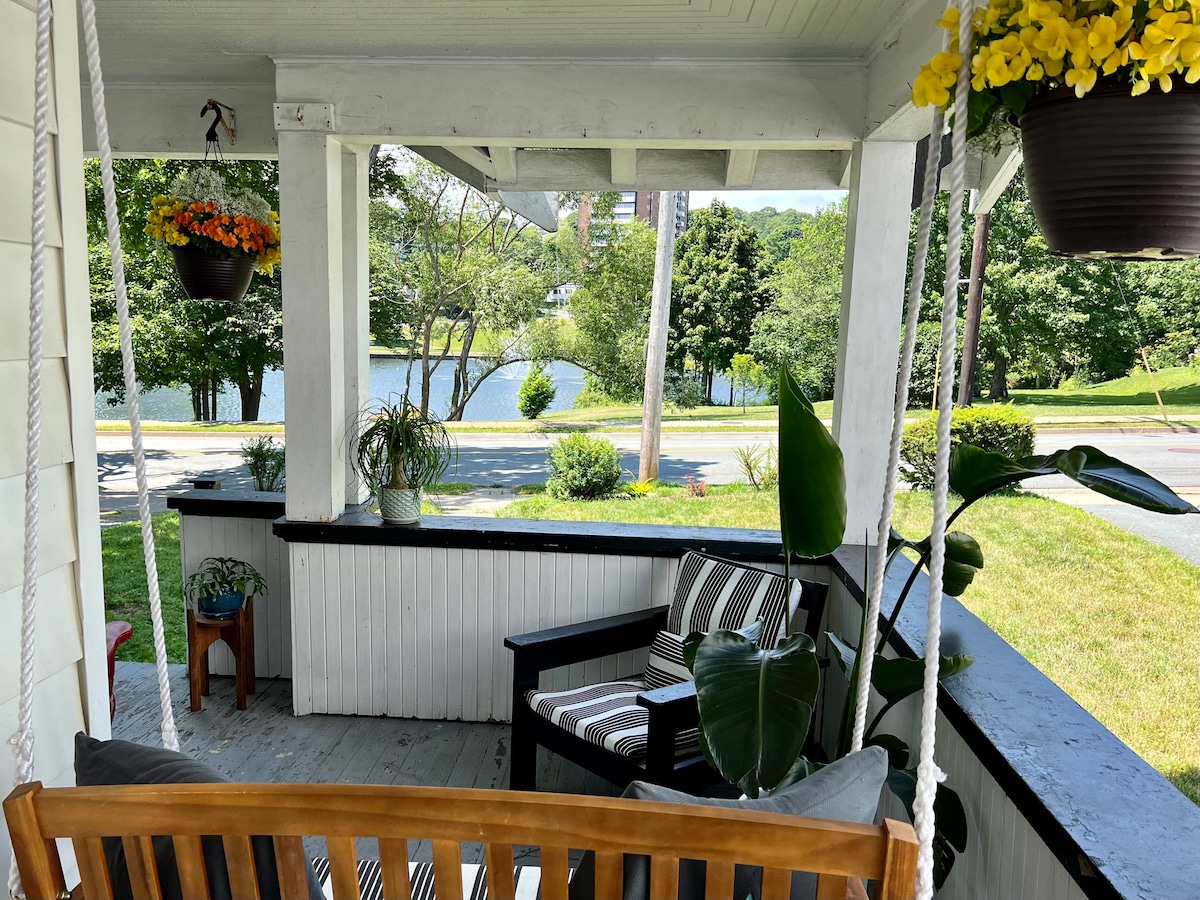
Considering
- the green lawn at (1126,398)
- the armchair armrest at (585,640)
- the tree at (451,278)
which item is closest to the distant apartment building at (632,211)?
the tree at (451,278)

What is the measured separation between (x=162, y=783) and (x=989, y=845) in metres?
1.38

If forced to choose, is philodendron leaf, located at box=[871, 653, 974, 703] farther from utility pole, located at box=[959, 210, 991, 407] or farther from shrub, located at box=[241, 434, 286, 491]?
utility pole, located at box=[959, 210, 991, 407]

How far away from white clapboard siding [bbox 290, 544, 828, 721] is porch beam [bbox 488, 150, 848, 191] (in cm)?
225

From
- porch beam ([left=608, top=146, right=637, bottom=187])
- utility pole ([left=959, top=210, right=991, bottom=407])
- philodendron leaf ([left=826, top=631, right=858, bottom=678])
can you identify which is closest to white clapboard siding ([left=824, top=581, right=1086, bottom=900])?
philodendron leaf ([left=826, top=631, right=858, bottom=678])

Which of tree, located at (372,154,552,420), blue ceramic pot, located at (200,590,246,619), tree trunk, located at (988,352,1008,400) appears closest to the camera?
blue ceramic pot, located at (200,590,246,619)

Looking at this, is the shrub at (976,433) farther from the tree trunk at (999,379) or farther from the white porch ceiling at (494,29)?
the white porch ceiling at (494,29)

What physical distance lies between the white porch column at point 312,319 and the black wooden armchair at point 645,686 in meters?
1.10

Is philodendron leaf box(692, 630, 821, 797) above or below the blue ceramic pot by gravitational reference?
above

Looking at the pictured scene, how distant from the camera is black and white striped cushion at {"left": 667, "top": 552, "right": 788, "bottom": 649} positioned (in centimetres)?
277

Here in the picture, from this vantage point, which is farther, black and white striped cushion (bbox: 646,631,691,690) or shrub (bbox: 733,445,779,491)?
shrub (bbox: 733,445,779,491)

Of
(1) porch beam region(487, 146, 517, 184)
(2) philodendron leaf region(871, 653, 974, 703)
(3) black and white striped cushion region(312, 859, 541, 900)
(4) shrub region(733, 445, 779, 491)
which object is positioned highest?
(1) porch beam region(487, 146, 517, 184)

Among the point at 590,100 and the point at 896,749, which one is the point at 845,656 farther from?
the point at 590,100

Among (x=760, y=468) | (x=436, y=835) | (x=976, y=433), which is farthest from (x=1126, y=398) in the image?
(x=436, y=835)

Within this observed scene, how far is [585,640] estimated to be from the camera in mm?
3078
